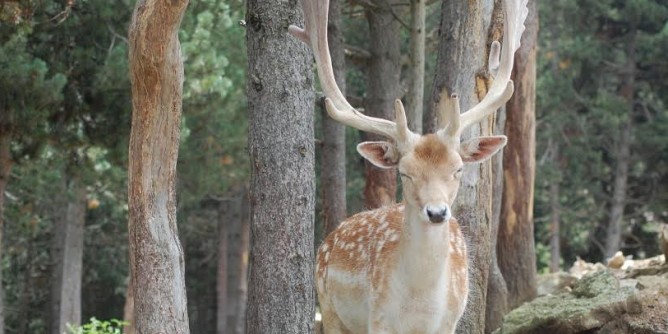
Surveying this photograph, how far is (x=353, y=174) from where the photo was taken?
23.9 meters

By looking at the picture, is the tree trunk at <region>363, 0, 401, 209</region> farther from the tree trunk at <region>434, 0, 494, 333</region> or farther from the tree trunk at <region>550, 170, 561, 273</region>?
the tree trunk at <region>550, 170, 561, 273</region>

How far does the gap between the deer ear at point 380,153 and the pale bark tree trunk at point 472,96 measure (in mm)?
2180

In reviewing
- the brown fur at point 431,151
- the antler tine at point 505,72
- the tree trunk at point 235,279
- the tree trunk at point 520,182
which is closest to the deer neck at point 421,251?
the brown fur at point 431,151

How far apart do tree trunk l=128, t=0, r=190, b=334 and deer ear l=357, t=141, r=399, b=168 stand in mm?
1383

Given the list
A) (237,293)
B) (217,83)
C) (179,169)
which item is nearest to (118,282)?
(237,293)

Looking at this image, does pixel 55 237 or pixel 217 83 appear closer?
pixel 217 83

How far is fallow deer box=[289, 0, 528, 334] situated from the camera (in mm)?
5969

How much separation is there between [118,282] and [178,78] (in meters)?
20.5

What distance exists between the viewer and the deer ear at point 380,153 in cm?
623

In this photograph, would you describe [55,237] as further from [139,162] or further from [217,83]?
[139,162]

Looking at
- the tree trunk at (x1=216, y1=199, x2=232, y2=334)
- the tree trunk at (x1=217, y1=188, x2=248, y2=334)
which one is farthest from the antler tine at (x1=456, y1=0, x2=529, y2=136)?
the tree trunk at (x1=216, y1=199, x2=232, y2=334)

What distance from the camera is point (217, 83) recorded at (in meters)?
15.6

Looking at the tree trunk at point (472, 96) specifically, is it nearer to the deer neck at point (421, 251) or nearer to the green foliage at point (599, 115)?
the deer neck at point (421, 251)

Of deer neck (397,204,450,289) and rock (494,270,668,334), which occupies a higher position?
deer neck (397,204,450,289)
